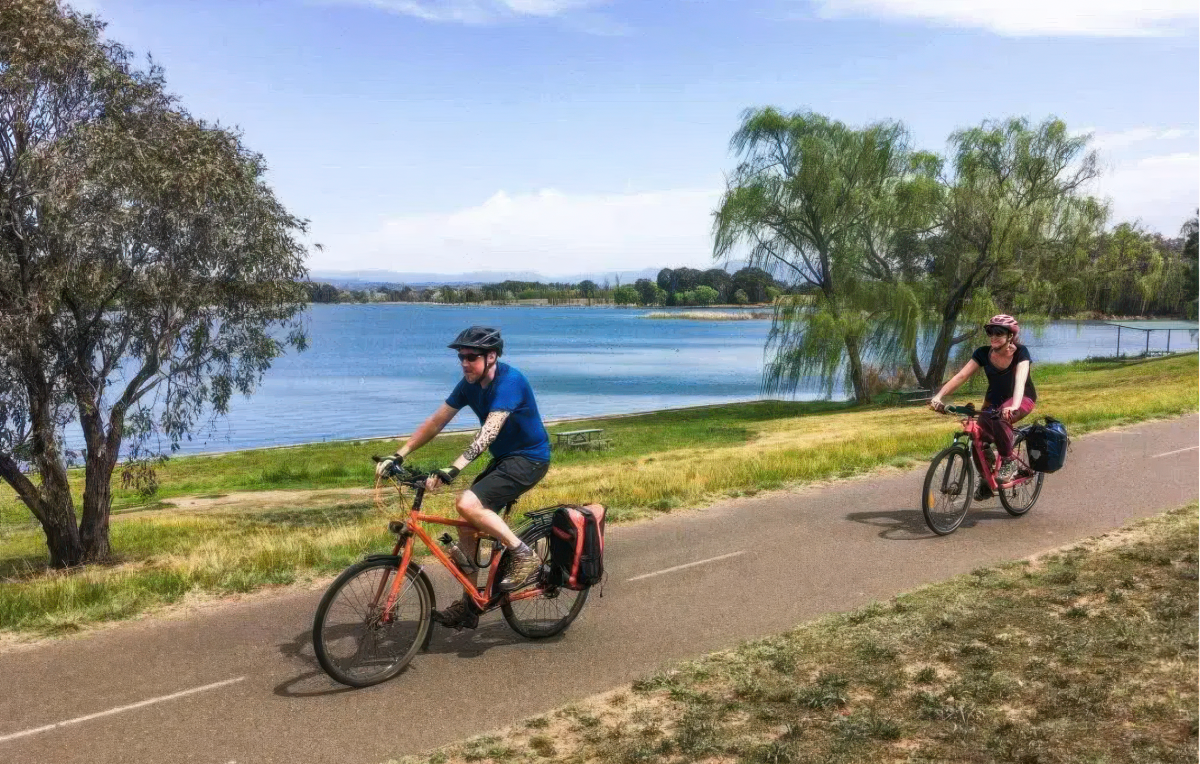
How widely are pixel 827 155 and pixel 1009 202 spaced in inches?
299

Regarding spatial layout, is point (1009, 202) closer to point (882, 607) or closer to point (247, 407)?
point (882, 607)

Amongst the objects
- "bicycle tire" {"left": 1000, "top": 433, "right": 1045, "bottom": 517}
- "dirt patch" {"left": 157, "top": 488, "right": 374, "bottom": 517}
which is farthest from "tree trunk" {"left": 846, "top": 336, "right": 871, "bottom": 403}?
"bicycle tire" {"left": 1000, "top": 433, "right": 1045, "bottom": 517}

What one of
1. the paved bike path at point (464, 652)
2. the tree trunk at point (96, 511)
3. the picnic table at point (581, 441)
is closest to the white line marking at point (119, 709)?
the paved bike path at point (464, 652)

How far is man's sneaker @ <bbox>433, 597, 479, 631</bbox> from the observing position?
611cm

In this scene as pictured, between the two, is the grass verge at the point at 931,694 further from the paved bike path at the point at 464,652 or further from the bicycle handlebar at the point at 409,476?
the bicycle handlebar at the point at 409,476

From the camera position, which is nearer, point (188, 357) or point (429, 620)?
point (429, 620)

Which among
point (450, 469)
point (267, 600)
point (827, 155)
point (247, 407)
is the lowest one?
point (247, 407)

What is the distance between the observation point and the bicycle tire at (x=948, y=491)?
29.7ft

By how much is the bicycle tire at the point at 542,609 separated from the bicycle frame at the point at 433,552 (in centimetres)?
11

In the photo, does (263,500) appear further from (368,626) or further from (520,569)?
(368,626)

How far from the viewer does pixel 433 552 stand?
230 inches

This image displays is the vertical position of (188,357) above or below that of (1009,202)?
below

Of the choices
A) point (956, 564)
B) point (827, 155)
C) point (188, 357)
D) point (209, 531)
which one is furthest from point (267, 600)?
point (827, 155)

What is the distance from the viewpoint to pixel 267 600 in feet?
24.1
